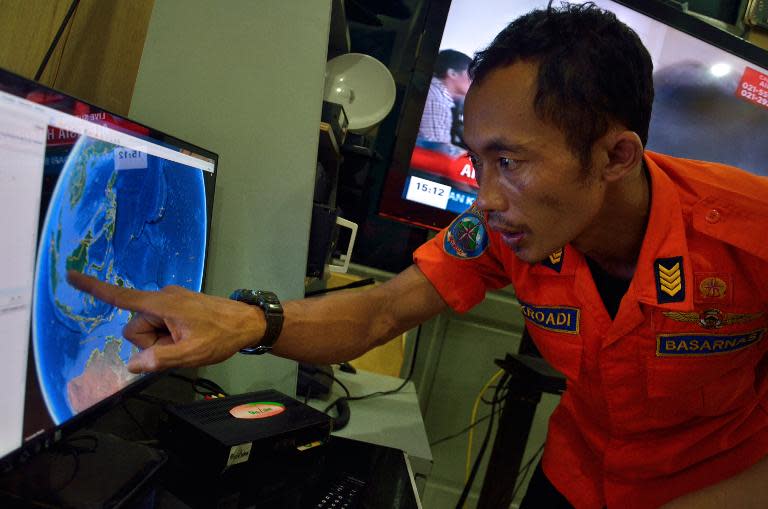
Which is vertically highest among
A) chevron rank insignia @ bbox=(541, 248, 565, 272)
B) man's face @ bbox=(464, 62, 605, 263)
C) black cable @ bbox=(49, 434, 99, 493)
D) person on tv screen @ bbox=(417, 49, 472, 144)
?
person on tv screen @ bbox=(417, 49, 472, 144)

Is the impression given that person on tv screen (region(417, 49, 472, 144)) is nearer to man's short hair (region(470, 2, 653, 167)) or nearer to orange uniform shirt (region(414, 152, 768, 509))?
orange uniform shirt (region(414, 152, 768, 509))

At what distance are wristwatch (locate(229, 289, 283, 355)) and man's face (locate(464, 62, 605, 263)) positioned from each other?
379 mm

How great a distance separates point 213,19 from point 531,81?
1.85ft

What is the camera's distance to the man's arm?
593 mm

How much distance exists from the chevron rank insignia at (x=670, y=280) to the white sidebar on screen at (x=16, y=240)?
882mm

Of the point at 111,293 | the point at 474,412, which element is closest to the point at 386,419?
the point at 111,293

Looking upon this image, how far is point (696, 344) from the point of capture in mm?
898

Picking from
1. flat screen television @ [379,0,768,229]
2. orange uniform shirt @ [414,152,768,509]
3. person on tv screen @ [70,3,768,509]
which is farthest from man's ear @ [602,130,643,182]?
flat screen television @ [379,0,768,229]

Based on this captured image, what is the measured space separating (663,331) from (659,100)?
5.16ft

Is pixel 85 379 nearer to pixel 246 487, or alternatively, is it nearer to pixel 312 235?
pixel 246 487

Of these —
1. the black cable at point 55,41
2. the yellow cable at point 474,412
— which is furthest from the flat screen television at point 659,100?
the black cable at point 55,41

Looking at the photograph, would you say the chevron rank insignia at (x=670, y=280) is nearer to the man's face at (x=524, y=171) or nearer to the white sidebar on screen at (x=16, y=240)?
the man's face at (x=524, y=171)

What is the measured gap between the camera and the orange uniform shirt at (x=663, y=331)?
89 cm

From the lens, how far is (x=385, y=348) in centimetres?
184
